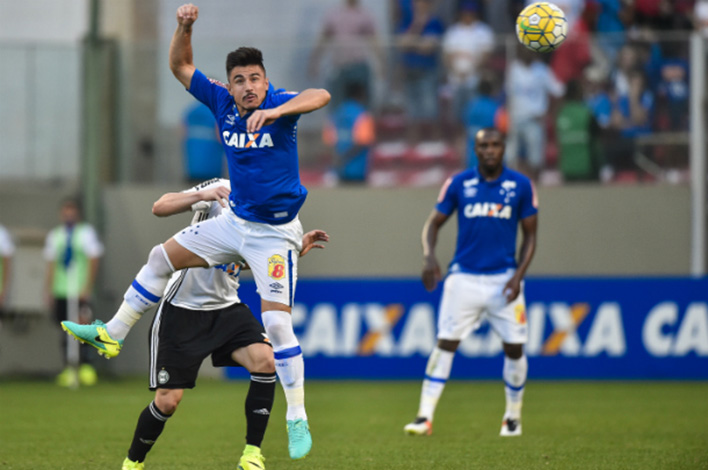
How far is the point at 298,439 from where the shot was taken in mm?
6750

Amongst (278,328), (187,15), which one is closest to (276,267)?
(278,328)

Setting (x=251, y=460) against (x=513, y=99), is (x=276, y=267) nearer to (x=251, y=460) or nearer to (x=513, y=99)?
(x=251, y=460)

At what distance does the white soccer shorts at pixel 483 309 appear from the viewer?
31.1 feet

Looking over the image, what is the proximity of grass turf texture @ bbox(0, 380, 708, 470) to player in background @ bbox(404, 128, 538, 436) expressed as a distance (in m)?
0.46

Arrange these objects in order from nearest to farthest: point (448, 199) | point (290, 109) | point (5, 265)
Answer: point (290, 109)
point (448, 199)
point (5, 265)

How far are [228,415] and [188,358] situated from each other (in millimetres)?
4554

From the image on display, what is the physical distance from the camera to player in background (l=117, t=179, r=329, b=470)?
688cm

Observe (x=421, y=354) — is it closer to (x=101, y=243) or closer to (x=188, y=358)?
(x=101, y=243)

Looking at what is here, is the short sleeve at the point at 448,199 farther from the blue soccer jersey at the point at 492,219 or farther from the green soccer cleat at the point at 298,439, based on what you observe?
the green soccer cleat at the point at 298,439

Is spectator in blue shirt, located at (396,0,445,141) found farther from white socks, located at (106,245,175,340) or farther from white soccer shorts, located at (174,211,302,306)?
white socks, located at (106,245,175,340)

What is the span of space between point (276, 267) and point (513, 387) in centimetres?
326

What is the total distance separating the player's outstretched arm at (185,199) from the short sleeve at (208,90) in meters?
0.50

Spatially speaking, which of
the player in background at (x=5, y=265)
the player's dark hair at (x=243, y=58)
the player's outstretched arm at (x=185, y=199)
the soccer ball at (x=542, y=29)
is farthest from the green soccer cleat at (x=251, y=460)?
the player in background at (x=5, y=265)

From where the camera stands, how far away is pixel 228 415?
11.3 metres
